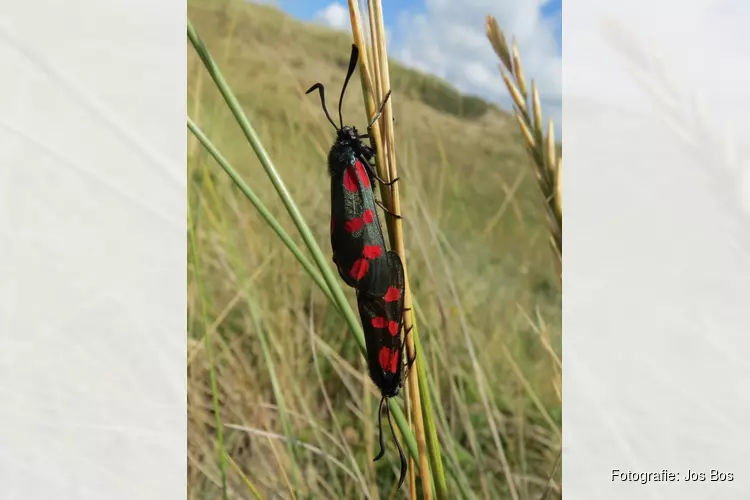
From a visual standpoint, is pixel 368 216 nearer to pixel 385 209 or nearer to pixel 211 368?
pixel 385 209

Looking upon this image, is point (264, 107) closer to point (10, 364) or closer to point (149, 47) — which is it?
point (149, 47)

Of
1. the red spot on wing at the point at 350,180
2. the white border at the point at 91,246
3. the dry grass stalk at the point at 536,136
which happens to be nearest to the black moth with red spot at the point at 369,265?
the red spot on wing at the point at 350,180

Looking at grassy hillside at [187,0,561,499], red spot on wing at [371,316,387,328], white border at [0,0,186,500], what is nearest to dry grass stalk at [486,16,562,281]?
grassy hillside at [187,0,561,499]

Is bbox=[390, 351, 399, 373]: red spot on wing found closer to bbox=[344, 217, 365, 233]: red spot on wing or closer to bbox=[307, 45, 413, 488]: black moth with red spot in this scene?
bbox=[307, 45, 413, 488]: black moth with red spot

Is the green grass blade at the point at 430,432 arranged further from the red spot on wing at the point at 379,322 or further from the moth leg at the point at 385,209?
the moth leg at the point at 385,209

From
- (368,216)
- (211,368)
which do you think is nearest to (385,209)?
(368,216)
